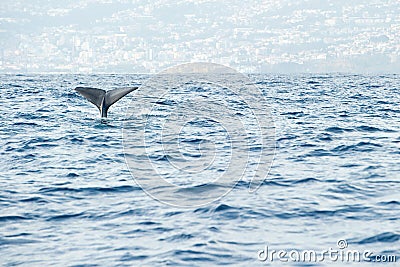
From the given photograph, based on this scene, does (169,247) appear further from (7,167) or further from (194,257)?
(7,167)

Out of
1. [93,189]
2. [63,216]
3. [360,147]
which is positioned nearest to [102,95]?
[360,147]

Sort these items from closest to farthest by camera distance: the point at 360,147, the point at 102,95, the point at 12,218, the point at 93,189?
the point at 12,218, the point at 93,189, the point at 360,147, the point at 102,95

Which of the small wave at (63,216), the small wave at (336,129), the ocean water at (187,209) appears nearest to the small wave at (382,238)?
the ocean water at (187,209)

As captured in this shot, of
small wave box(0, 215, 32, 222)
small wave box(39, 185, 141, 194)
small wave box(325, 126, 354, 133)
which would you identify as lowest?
small wave box(0, 215, 32, 222)

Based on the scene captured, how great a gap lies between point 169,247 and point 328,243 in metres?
2.70

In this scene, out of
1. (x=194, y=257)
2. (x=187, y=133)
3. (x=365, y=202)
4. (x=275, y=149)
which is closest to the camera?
(x=194, y=257)

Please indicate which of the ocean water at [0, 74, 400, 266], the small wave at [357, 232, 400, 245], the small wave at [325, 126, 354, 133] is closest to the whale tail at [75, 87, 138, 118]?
the ocean water at [0, 74, 400, 266]

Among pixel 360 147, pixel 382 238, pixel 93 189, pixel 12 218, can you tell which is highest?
pixel 360 147

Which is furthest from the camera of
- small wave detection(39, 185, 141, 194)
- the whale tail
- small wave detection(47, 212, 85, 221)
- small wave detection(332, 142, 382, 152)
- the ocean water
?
the whale tail

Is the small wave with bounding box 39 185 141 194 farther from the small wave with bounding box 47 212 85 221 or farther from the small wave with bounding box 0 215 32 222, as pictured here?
the small wave with bounding box 0 215 32 222

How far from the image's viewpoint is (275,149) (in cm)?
2028

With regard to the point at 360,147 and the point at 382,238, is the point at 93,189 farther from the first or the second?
the point at 360,147

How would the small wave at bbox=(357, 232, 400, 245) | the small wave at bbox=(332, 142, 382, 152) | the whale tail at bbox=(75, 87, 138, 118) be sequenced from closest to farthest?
1. the small wave at bbox=(357, 232, 400, 245)
2. the small wave at bbox=(332, 142, 382, 152)
3. the whale tail at bbox=(75, 87, 138, 118)

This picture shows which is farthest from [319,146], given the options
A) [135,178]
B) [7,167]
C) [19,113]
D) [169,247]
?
[19,113]
